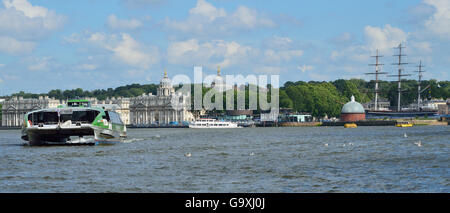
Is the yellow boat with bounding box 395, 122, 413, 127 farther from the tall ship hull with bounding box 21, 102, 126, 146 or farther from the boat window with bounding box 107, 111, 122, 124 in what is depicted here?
the tall ship hull with bounding box 21, 102, 126, 146

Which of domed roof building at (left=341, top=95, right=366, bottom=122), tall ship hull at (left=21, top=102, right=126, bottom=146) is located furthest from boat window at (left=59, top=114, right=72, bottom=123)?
domed roof building at (left=341, top=95, right=366, bottom=122)

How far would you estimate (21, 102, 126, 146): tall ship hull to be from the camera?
56688 millimetres

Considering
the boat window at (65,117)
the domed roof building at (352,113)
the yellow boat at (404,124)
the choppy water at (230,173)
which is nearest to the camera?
the choppy water at (230,173)

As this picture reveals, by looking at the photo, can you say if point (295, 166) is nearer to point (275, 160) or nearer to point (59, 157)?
point (275, 160)

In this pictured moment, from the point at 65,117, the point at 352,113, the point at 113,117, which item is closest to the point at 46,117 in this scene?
the point at 65,117

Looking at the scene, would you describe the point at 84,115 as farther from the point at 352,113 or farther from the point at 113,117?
the point at 352,113

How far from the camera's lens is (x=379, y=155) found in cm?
4478

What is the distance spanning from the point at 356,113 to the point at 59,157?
5729 inches

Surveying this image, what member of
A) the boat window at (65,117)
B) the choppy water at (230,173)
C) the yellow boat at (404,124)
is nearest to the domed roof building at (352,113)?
the yellow boat at (404,124)

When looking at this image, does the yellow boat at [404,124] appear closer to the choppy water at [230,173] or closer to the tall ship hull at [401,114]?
the tall ship hull at [401,114]

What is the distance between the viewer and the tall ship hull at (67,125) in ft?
186
